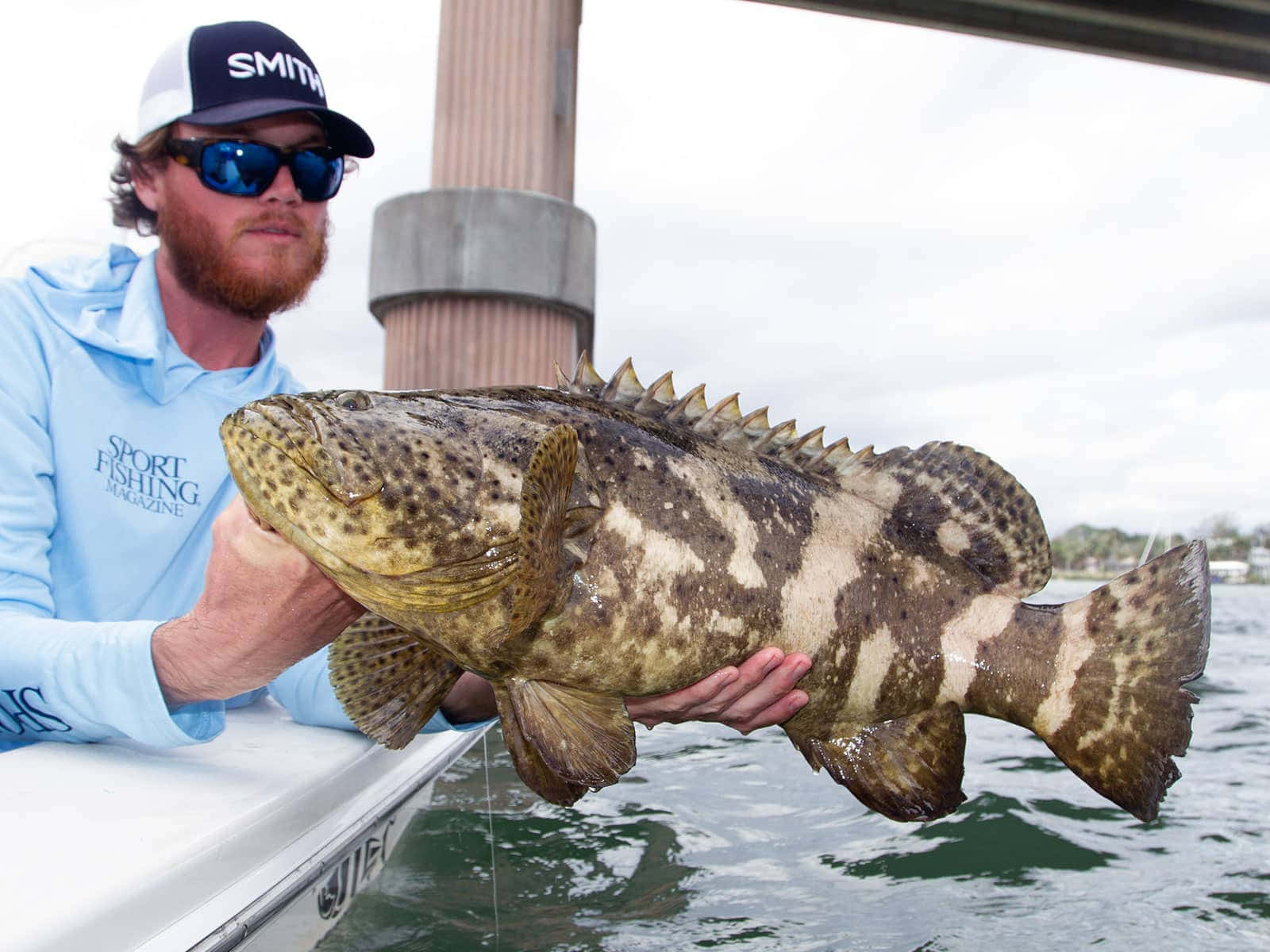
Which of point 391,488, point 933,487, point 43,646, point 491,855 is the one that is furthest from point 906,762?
point 43,646

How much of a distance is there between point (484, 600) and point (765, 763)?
4340mm

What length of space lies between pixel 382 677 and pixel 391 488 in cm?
58

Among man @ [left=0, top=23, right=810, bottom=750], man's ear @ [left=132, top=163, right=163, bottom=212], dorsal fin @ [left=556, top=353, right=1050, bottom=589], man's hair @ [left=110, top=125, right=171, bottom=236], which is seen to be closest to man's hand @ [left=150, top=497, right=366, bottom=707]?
man @ [left=0, top=23, right=810, bottom=750]

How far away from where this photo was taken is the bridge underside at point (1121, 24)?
15.9 meters

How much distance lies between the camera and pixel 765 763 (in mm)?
5902

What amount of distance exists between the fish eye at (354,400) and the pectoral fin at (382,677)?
1.72 feet

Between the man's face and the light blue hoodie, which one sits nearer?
the light blue hoodie

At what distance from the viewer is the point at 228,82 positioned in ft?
10.6

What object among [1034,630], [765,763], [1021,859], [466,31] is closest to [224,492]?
[1034,630]

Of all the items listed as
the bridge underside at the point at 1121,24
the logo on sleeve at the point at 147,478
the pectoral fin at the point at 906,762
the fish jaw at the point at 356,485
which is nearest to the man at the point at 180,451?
the logo on sleeve at the point at 147,478

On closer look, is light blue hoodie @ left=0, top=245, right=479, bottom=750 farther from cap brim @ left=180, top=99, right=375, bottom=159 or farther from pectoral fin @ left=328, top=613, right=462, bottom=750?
cap brim @ left=180, top=99, right=375, bottom=159

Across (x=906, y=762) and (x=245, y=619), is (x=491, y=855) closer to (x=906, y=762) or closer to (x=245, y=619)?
(x=906, y=762)

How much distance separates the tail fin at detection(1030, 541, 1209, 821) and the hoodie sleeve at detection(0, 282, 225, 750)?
85.9 inches

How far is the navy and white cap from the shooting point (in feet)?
10.5
